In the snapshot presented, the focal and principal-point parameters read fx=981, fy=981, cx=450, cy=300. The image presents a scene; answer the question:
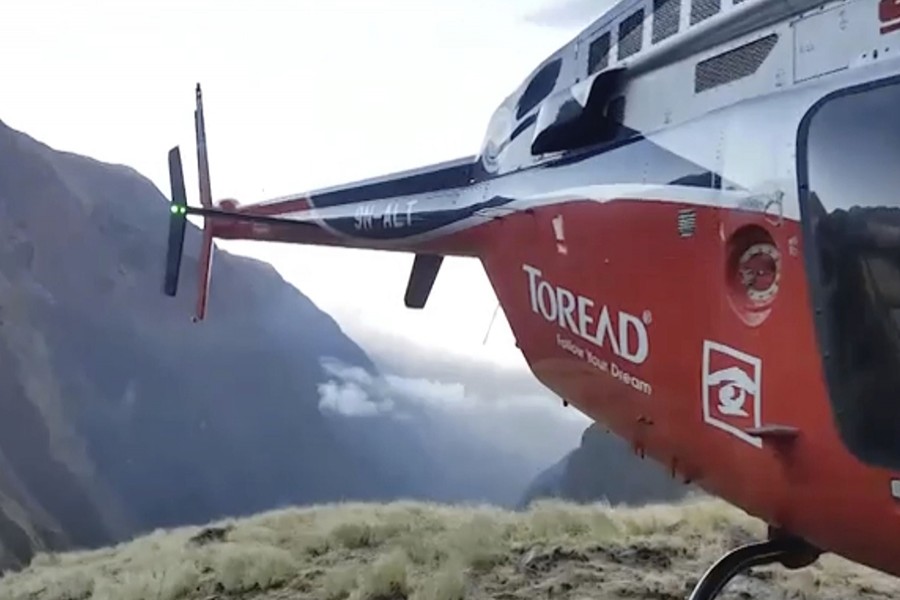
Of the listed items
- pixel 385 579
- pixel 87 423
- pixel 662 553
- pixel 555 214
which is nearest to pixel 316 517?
pixel 385 579

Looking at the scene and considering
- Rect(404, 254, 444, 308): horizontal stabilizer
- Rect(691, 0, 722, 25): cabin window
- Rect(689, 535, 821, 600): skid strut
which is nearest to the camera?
Rect(691, 0, 722, 25): cabin window

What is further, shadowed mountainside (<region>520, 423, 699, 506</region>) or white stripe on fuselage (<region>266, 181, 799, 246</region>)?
shadowed mountainside (<region>520, 423, 699, 506</region>)

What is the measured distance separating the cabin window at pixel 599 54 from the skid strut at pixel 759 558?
9.44 feet

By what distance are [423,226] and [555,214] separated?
2.56m

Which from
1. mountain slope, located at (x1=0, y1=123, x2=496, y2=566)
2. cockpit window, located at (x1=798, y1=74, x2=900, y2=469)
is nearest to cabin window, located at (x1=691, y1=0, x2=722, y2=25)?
cockpit window, located at (x1=798, y1=74, x2=900, y2=469)

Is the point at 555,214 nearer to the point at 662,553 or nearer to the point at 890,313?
the point at 890,313

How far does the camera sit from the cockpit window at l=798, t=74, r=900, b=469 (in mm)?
3533

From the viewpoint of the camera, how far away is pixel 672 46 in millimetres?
5113

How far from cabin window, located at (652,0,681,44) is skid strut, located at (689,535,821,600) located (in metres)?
2.68

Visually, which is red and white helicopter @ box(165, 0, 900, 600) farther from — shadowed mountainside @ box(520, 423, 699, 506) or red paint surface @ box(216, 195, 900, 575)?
shadowed mountainside @ box(520, 423, 699, 506)

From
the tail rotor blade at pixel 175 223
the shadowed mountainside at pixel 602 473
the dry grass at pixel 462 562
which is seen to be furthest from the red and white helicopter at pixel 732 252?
the shadowed mountainside at pixel 602 473

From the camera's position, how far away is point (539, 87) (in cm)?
679

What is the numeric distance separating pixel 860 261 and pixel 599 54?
282cm

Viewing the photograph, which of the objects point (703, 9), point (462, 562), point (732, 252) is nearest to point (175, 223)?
point (462, 562)
